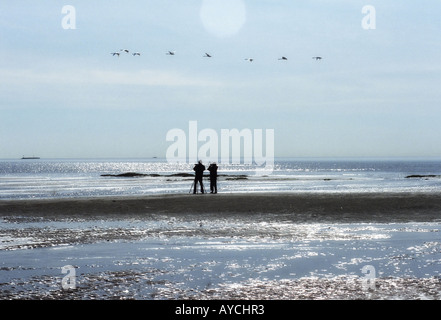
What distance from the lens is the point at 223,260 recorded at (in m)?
12.9

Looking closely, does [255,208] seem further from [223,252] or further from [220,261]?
[220,261]

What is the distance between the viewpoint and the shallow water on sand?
10016mm

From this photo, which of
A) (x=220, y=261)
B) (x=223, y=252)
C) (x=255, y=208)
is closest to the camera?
(x=220, y=261)

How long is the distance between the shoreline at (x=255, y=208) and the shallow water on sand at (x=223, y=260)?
304 centimetres

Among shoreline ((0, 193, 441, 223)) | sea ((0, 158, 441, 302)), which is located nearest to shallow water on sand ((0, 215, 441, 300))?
sea ((0, 158, 441, 302))


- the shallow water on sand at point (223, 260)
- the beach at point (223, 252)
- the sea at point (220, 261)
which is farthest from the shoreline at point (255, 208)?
the shallow water on sand at point (223, 260)

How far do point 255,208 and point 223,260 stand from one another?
1346 centimetres

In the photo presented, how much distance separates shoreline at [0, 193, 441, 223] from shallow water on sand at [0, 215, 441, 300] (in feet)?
9.99

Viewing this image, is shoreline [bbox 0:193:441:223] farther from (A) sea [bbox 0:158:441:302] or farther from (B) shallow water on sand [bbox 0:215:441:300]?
(B) shallow water on sand [bbox 0:215:441:300]

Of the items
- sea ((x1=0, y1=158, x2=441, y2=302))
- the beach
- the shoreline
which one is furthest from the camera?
the shoreline

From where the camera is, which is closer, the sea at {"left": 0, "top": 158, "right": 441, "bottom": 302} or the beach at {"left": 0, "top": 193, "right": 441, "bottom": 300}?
the sea at {"left": 0, "top": 158, "right": 441, "bottom": 302}

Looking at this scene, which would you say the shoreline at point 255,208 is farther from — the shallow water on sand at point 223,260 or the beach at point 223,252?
the shallow water on sand at point 223,260

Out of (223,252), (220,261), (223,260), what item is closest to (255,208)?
(223,252)

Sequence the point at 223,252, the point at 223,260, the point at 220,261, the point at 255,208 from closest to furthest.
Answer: the point at 220,261
the point at 223,260
the point at 223,252
the point at 255,208
